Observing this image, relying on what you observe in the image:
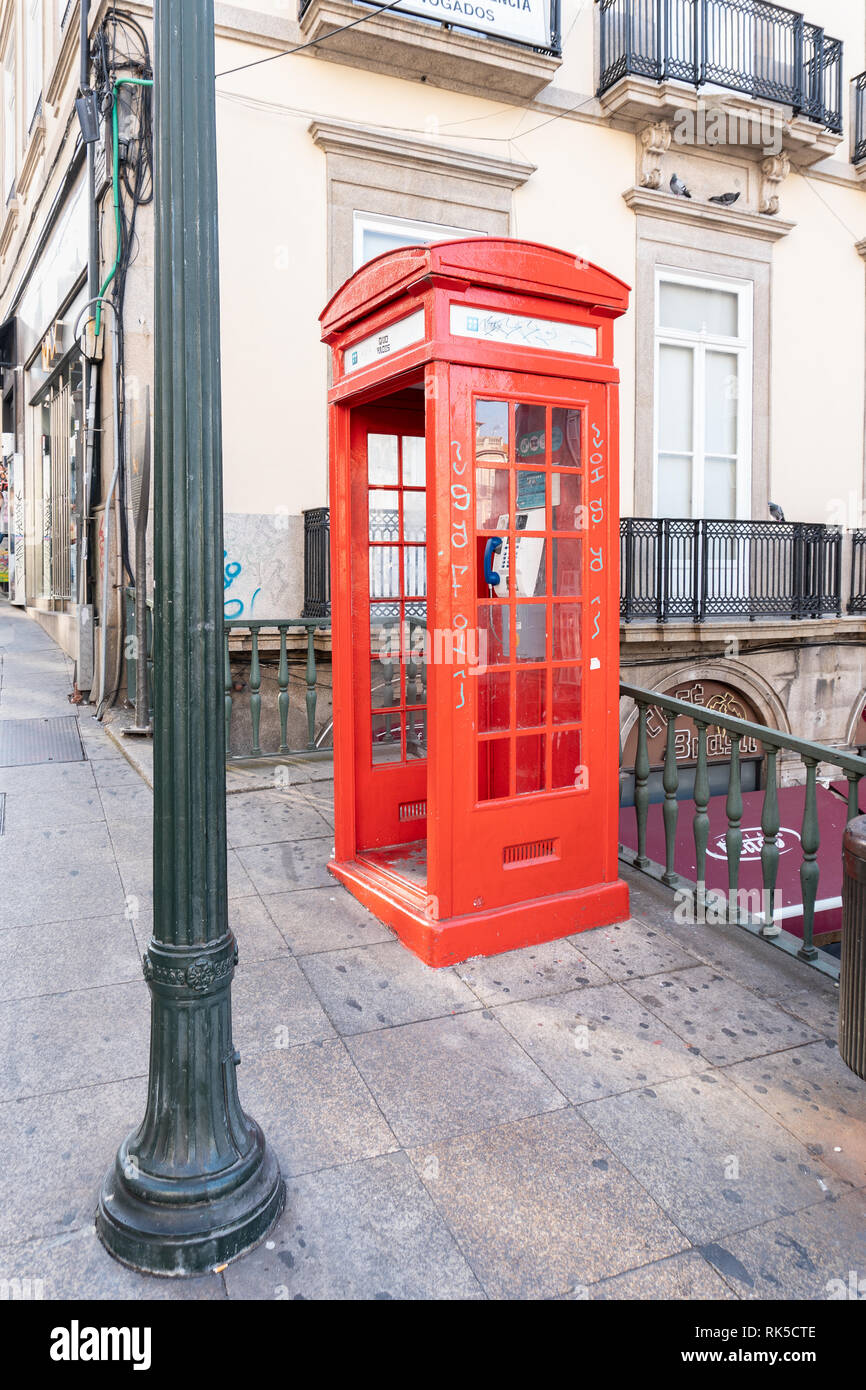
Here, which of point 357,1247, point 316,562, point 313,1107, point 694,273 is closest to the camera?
point 357,1247

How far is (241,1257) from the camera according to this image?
7.27 ft

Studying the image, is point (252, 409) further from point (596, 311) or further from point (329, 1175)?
point (329, 1175)

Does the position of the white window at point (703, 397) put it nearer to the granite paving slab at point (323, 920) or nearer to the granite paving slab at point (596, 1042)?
the granite paving slab at point (323, 920)

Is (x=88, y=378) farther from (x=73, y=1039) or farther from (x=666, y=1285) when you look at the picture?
(x=666, y=1285)

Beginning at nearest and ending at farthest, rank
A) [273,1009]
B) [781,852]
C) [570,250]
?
[273,1009], [781,852], [570,250]

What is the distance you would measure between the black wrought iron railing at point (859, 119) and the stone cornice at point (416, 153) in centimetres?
514

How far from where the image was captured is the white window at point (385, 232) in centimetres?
887

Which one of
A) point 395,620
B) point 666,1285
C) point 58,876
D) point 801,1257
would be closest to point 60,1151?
point 666,1285

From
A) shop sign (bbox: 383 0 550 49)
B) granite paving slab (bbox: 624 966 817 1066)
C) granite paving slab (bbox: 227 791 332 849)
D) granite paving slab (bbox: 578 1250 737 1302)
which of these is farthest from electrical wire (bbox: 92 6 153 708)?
granite paving slab (bbox: 578 1250 737 1302)

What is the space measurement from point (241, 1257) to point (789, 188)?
1284 centimetres

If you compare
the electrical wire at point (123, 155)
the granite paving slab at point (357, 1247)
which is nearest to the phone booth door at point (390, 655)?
the granite paving slab at point (357, 1247)

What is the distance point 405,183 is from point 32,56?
8220mm

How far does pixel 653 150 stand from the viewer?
1025cm
